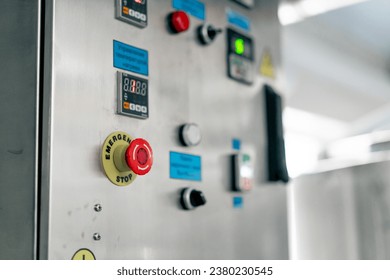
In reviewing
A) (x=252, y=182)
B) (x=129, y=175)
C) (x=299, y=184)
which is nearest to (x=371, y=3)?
(x=299, y=184)

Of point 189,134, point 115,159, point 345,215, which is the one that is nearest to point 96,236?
point 115,159

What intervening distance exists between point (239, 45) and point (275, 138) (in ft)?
1.13

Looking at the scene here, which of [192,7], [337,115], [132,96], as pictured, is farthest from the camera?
[337,115]

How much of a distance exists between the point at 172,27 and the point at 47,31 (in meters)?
0.41

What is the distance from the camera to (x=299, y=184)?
3357 millimetres

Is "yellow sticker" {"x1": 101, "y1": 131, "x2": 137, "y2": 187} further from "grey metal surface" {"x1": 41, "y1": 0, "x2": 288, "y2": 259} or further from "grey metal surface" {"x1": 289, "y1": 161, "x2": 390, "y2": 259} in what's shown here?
"grey metal surface" {"x1": 289, "y1": 161, "x2": 390, "y2": 259}

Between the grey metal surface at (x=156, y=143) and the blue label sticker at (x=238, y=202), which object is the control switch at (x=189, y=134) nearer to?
the grey metal surface at (x=156, y=143)

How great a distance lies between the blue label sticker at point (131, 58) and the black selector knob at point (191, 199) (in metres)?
0.33

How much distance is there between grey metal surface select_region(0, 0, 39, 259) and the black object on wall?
3.06 feet

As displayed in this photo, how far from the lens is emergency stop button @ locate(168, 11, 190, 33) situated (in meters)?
1.47

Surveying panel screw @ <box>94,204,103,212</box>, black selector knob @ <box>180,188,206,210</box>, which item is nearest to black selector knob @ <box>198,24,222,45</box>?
black selector knob @ <box>180,188,206,210</box>

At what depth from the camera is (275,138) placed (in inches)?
72.7

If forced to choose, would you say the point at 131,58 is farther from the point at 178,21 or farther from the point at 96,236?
the point at 96,236

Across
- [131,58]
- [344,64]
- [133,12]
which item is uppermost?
[344,64]
